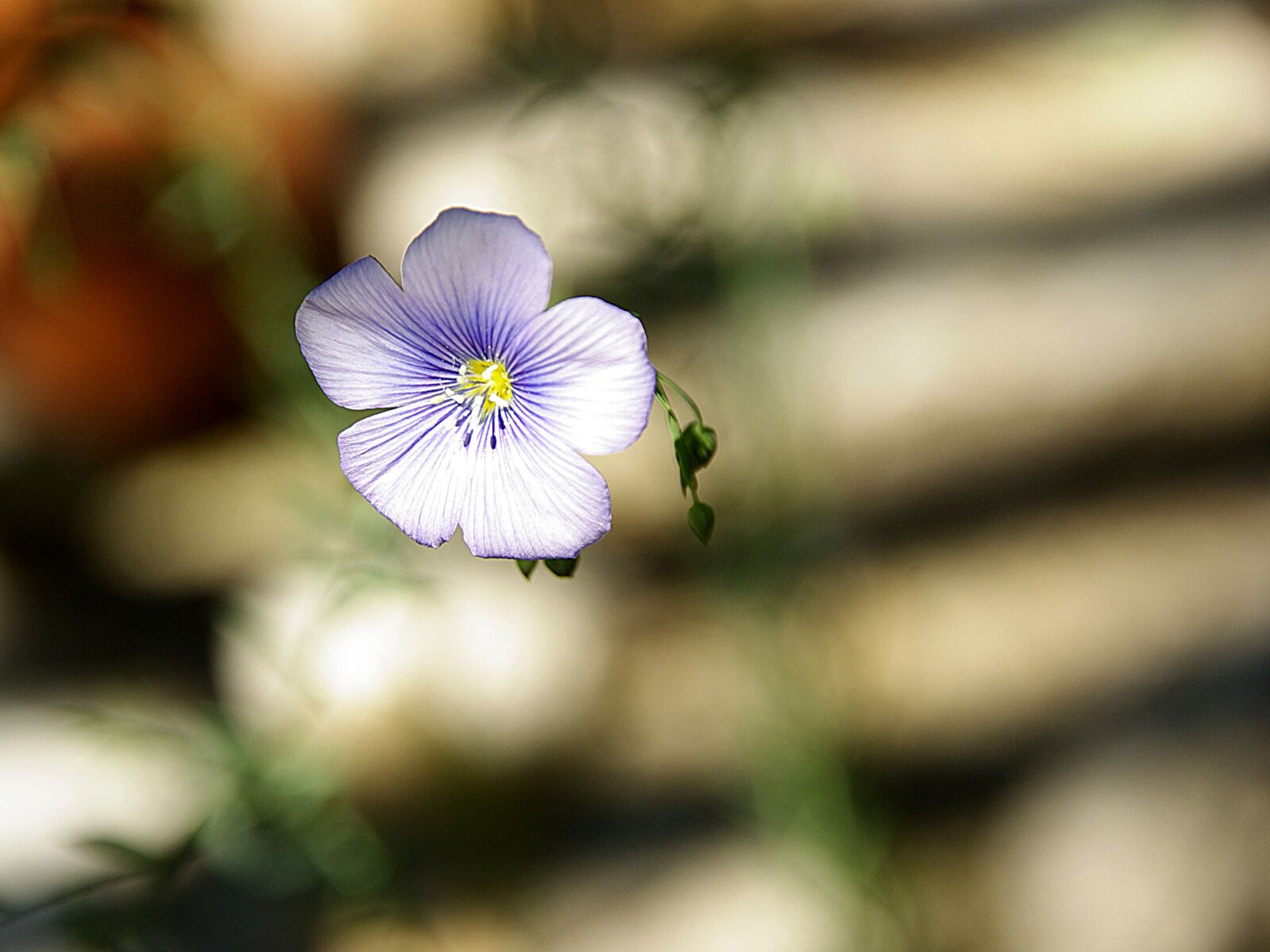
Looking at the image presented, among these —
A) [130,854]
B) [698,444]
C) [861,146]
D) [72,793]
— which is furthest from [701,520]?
[72,793]

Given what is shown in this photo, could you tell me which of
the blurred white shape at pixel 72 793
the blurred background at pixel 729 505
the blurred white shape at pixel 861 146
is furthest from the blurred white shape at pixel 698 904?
the blurred white shape at pixel 861 146

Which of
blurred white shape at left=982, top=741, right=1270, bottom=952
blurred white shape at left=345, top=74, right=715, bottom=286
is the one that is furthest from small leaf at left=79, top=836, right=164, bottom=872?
blurred white shape at left=982, top=741, right=1270, bottom=952

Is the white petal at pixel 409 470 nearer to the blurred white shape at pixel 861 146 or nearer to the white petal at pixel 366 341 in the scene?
the white petal at pixel 366 341

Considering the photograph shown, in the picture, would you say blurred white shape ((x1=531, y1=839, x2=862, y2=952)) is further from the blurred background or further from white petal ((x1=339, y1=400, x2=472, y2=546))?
white petal ((x1=339, y1=400, x2=472, y2=546))

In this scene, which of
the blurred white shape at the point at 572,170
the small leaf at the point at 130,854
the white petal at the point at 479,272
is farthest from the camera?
the blurred white shape at the point at 572,170

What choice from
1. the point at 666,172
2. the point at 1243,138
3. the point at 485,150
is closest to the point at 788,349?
the point at 666,172

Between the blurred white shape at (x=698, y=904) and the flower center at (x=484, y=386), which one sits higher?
the flower center at (x=484, y=386)

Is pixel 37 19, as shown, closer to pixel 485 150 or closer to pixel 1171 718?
pixel 485 150
